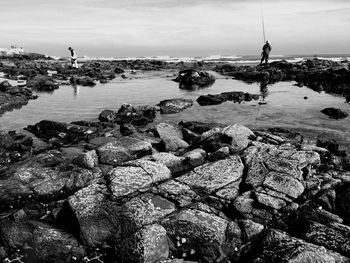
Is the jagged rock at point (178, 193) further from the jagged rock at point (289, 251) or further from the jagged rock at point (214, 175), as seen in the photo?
the jagged rock at point (289, 251)

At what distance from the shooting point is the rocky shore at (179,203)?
862 centimetres

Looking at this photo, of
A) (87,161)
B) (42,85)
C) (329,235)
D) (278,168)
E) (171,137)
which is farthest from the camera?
(42,85)

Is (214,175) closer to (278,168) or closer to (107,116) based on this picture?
(278,168)

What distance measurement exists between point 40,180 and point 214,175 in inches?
240

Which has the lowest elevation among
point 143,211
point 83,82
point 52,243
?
point 52,243

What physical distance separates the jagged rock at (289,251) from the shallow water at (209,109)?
10.9 metres

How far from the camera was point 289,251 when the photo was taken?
804cm

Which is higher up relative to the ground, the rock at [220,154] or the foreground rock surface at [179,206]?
the rock at [220,154]

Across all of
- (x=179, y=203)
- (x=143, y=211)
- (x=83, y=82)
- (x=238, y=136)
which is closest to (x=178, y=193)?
(x=179, y=203)

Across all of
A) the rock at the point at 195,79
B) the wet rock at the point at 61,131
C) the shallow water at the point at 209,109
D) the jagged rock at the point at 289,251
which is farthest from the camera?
the rock at the point at 195,79

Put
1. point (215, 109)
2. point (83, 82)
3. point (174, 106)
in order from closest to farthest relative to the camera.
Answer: point (174, 106) → point (215, 109) → point (83, 82)

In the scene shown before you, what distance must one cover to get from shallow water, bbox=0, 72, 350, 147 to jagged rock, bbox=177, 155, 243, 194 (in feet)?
29.3

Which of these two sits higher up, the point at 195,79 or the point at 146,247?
the point at 195,79

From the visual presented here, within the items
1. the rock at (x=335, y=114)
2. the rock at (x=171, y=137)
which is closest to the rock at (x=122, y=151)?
the rock at (x=171, y=137)
